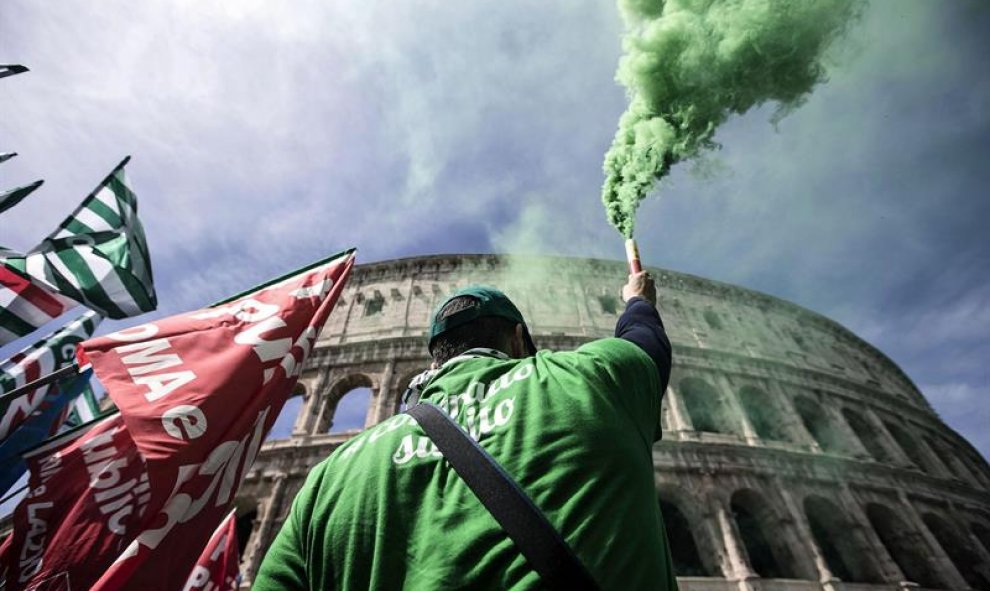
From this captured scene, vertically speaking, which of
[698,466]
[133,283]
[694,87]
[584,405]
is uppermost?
[698,466]

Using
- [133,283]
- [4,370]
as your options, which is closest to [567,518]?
[133,283]

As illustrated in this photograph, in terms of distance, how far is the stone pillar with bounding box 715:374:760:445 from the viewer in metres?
14.4

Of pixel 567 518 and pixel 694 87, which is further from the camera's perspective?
pixel 694 87

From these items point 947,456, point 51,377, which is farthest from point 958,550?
point 51,377

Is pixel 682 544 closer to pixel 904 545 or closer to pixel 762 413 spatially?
pixel 762 413

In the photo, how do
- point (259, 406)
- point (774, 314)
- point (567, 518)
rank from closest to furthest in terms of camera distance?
point (567, 518) < point (259, 406) < point (774, 314)

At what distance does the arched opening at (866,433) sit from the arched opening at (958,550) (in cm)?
241

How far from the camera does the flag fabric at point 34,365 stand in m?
5.96

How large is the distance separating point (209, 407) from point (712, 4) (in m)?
6.02

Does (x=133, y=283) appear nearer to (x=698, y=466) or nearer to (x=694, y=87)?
(x=694, y=87)

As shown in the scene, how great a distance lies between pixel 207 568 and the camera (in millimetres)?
6578

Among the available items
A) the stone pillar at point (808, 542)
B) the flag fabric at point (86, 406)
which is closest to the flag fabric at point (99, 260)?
the flag fabric at point (86, 406)

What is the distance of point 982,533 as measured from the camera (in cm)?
1661

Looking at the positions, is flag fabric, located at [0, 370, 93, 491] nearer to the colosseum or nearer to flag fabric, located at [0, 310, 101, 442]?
flag fabric, located at [0, 310, 101, 442]
